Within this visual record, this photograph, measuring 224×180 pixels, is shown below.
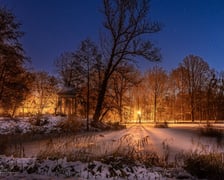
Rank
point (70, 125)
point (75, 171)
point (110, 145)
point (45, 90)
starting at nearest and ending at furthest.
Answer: point (75, 171), point (110, 145), point (70, 125), point (45, 90)

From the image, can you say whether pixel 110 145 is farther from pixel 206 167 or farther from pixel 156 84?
pixel 156 84

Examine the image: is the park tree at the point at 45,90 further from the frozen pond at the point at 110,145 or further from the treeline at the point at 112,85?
the frozen pond at the point at 110,145

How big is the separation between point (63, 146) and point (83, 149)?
1.99ft

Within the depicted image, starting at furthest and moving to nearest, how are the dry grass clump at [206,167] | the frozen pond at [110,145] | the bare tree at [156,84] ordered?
the bare tree at [156,84]
the frozen pond at [110,145]
the dry grass clump at [206,167]

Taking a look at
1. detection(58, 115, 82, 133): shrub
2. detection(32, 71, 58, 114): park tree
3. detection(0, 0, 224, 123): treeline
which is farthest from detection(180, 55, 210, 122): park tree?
detection(58, 115, 82, 133): shrub

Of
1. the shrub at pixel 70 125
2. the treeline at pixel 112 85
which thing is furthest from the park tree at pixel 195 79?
the shrub at pixel 70 125

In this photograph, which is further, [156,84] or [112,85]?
[156,84]

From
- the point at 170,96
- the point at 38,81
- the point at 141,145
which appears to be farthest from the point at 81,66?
the point at 170,96

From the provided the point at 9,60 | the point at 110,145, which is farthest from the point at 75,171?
the point at 9,60

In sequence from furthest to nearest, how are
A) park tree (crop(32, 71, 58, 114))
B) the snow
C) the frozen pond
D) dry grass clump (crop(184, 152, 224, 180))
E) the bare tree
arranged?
the bare tree → park tree (crop(32, 71, 58, 114)) → the frozen pond → dry grass clump (crop(184, 152, 224, 180)) → the snow

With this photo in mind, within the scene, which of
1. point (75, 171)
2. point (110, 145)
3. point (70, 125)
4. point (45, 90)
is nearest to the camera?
point (75, 171)

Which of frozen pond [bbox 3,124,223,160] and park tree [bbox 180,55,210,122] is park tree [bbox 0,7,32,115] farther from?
park tree [bbox 180,55,210,122]

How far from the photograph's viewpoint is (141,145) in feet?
27.0

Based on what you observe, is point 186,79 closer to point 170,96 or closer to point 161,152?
point 170,96
